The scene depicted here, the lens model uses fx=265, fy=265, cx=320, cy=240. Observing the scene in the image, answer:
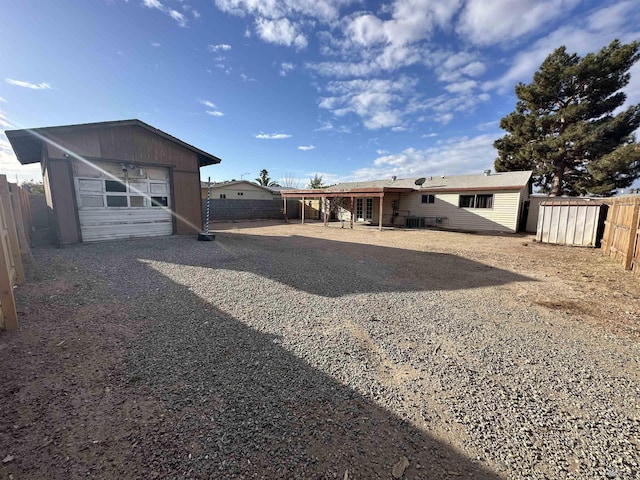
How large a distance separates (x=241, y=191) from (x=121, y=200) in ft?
41.1

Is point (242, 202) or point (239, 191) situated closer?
point (242, 202)

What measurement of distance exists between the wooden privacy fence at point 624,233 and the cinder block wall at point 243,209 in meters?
18.4

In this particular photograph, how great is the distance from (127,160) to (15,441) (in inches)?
353

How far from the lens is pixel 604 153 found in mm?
16438

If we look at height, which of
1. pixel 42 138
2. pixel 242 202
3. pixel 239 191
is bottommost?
pixel 242 202

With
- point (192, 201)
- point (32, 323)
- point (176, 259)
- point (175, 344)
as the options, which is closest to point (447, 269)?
point (175, 344)

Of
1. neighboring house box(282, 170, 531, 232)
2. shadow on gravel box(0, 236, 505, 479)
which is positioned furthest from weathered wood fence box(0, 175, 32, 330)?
neighboring house box(282, 170, 531, 232)

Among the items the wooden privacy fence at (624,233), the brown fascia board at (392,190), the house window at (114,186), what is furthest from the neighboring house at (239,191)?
the wooden privacy fence at (624,233)

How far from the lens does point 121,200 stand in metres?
8.71

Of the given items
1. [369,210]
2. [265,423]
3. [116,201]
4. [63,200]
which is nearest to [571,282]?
[265,423]

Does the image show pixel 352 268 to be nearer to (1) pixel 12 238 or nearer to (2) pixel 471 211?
(1) pixel 12 238

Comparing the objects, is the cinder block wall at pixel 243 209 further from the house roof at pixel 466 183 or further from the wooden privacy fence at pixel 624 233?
the wooden privacy fence at pixel 624 233

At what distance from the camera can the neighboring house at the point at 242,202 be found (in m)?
18.9

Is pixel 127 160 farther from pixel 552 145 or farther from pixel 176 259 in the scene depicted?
pixel 552 145
